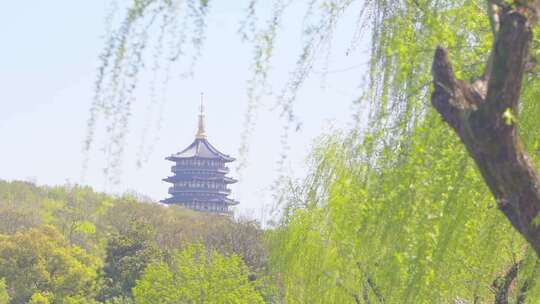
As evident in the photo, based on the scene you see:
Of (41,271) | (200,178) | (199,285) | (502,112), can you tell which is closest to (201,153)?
(200,178)

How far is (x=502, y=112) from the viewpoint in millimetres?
2834

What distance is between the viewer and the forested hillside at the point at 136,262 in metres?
27.7

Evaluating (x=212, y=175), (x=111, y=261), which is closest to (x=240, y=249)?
(x=111, y=261)

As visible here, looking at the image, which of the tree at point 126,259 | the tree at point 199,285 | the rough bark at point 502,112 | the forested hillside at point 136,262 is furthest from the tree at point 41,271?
the rough bark at point 502,112

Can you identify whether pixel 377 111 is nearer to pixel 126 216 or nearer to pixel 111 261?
pixel 111 261

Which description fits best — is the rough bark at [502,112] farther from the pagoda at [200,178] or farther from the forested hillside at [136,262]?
the pagoda at [200,178]

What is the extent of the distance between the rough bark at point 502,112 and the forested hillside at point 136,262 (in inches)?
862

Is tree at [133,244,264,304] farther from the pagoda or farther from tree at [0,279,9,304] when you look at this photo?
the pagoda

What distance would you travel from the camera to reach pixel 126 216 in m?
48.1

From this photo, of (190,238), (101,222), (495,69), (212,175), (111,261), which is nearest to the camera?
(495,69)

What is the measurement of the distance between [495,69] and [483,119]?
13cm

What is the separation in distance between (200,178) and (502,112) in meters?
83.0

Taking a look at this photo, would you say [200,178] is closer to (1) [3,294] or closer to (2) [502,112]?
(1) [3,294]

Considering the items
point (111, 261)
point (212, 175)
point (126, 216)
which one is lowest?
point (111, 261)
